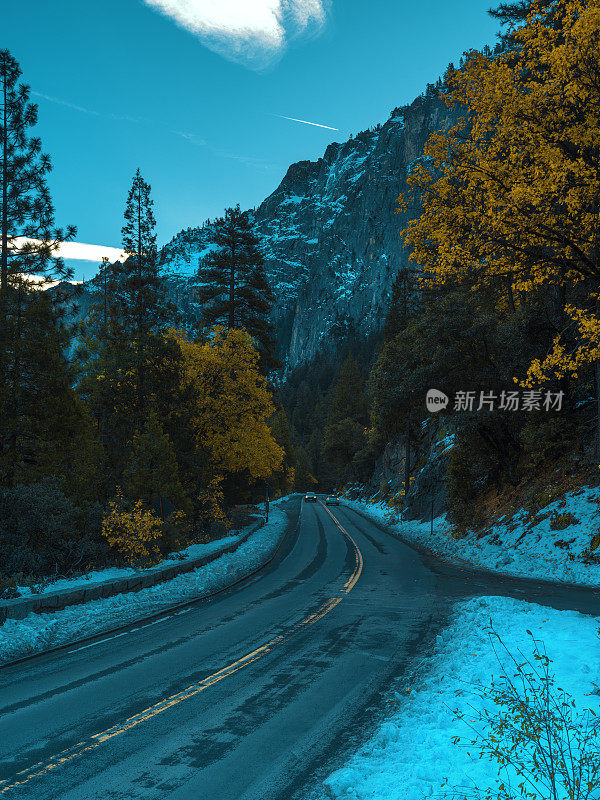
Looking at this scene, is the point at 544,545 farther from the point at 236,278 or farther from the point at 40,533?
the point at 236,278

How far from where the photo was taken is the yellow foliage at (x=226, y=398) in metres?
25.4

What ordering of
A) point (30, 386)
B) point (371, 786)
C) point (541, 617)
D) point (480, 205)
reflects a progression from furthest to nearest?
point (30, 386) → point (480, 205) → point (541, 617) → point (371, 786)

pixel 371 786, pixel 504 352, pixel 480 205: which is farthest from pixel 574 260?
pixel 371 786

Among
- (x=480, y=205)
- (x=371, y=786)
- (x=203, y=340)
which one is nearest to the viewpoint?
(x=371, y=786)

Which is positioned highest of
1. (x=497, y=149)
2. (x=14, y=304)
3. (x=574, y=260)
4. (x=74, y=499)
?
(x=497, y=149)

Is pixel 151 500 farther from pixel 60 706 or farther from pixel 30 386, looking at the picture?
pixel 60 706

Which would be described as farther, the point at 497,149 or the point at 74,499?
the point at 74,499

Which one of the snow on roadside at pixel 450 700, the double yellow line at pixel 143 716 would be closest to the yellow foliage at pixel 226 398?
the double yellow line at pixel 143 716

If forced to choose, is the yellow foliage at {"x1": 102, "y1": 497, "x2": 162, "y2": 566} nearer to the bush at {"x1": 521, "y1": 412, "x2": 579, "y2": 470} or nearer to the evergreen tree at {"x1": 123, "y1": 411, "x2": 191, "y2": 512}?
the evergreen tree at {"x1": 123, "y1": 411, "x2": 191, "y2": 512}

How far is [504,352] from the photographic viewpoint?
20.8 m

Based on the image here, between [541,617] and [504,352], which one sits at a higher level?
[504,352]

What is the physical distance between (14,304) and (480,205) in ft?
43.8

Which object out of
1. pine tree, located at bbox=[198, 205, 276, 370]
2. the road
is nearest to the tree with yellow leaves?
the road

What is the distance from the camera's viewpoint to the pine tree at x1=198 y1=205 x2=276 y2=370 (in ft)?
113
